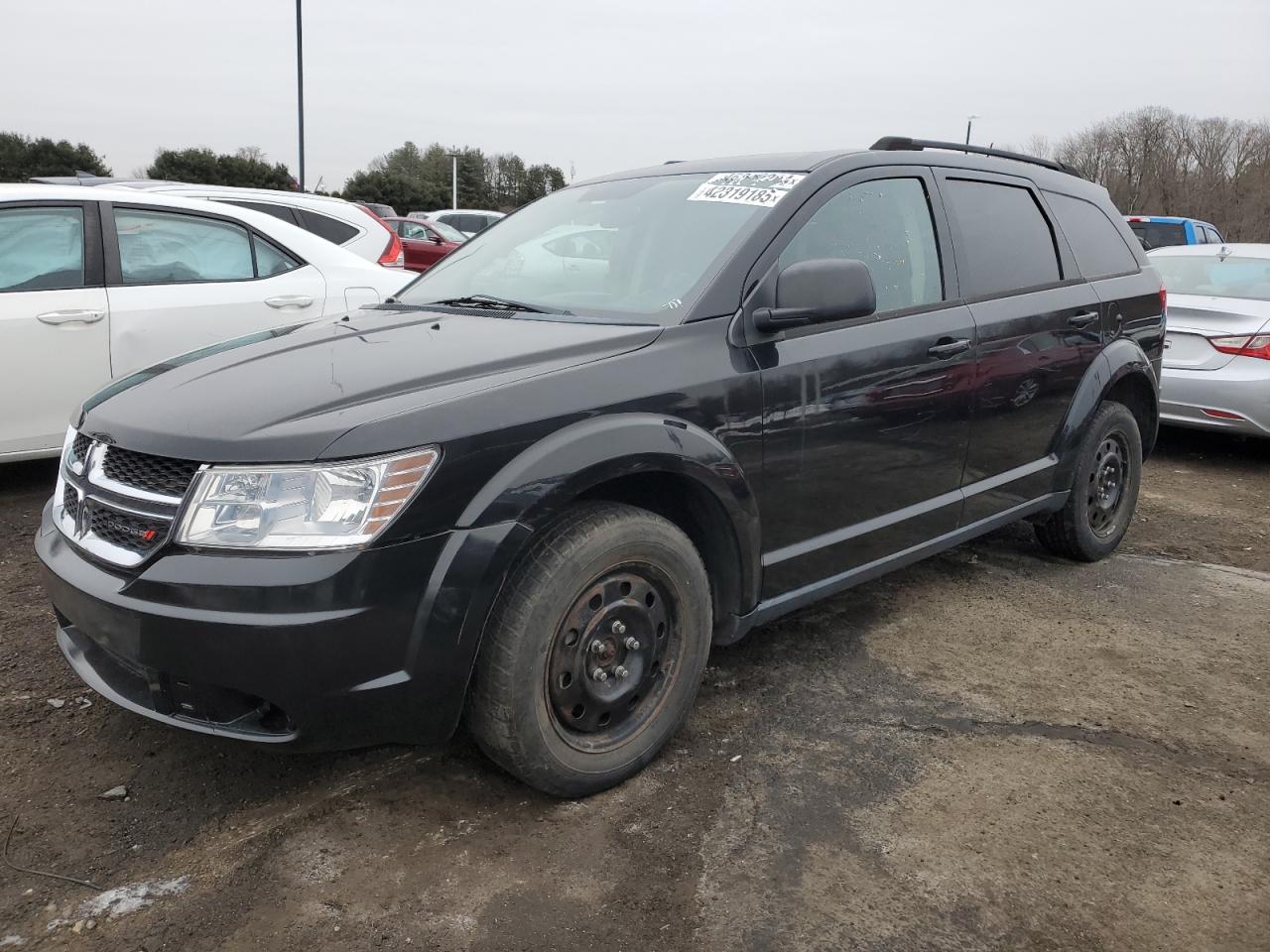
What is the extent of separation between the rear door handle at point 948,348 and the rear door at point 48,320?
3.89 m

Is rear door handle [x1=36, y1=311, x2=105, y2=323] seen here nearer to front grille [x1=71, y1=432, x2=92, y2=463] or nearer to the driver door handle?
the driver door handle

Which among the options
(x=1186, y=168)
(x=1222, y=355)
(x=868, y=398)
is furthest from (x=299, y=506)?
(x=1186, y=168)

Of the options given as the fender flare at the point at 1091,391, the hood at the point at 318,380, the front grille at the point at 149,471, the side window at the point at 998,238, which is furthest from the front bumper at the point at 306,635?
the fender flare at the point at 1091,391

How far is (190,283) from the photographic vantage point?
519 cm

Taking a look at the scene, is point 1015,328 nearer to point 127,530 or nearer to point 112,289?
point 127,530

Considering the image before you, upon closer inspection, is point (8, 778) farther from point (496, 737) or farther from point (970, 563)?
point (970, 563)

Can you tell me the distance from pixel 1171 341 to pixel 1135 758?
15.8ft

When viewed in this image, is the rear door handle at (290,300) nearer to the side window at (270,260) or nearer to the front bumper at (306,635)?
the side window at (270,260)

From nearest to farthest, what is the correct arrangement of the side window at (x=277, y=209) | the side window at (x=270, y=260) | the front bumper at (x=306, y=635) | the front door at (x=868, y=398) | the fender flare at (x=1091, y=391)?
the front bumper at (x=306, y=635)
the front door at (x=868, y=398)
the fender flare at (x=1091, y=391)
the side window at (x=270, y=260)
the side window at (x=277, y=209)

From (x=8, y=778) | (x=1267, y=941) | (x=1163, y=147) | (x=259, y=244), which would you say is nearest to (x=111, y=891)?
(x=8, y=778)

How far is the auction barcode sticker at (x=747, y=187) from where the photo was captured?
3145mm

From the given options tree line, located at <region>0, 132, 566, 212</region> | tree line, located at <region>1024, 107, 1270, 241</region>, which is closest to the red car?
tree line, located at <region>0, 132, 566, 212</region>

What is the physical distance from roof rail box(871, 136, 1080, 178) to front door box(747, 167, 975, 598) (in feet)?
0.41

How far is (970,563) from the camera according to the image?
4.65 metres
